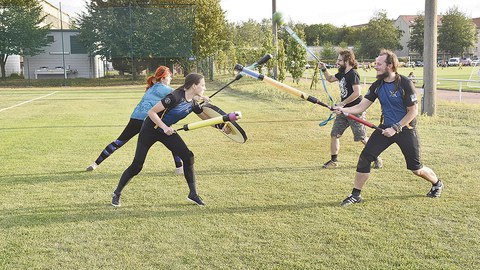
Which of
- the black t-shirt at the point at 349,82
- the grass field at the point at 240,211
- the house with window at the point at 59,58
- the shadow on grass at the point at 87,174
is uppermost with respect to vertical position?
the house with window at the point at 59,58

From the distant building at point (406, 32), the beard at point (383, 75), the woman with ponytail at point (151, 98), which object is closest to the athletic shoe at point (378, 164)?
the beard at point (383, 75)

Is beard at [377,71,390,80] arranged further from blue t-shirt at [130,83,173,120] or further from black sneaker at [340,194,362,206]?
blue t-shirt at [130,83,173,120]

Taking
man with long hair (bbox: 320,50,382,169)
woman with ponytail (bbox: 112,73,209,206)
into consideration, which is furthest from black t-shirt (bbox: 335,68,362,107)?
woman with ponytail (bbox: 112,73,209,206)

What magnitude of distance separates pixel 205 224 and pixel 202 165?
128 inches

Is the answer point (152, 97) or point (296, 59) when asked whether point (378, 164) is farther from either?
point (296, 59)

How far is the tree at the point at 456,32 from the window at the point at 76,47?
2721 inches

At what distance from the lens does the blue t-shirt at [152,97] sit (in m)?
7.28

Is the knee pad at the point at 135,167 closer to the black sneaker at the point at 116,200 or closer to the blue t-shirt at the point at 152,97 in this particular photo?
the black sneaker at the point at 116,200

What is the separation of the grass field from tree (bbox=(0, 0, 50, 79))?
93.9 feet

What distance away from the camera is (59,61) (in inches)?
1524

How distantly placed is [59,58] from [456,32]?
72036 mm

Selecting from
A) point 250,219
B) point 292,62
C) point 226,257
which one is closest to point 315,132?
point 250,219

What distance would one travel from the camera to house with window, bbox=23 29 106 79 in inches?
1496

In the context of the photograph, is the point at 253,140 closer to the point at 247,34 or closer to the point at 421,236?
the point at 421,236
